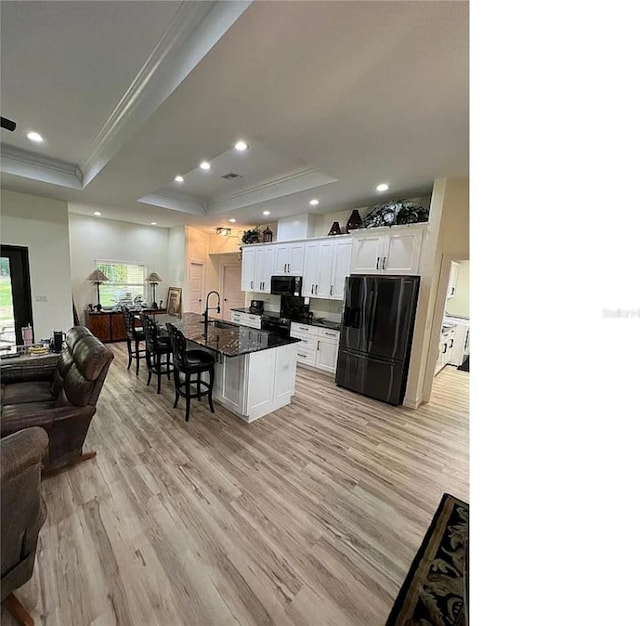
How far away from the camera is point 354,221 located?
4727 mm

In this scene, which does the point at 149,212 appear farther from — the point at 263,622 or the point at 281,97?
the point at 263,622

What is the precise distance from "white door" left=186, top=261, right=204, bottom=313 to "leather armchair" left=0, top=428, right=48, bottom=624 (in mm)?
6702

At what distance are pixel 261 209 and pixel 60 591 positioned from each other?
5.19m

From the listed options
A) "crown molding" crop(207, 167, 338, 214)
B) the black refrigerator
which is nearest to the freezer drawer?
the black refrigerator

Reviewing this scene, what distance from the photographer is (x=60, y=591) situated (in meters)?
1.45

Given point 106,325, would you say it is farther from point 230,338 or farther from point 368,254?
point 368,254

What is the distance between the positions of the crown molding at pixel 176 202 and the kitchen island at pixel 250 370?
121 inches

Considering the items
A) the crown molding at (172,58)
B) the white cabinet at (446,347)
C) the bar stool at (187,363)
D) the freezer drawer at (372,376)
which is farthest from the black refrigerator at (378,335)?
the crown molding at (172,58)

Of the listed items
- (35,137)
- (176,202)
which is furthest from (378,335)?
(35,137)

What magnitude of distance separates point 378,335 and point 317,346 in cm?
142

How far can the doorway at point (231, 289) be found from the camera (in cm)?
818

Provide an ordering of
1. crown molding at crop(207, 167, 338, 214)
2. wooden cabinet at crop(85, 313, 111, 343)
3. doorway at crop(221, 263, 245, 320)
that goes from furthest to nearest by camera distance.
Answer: doorway at crop(221, 263, 245, 320) → wooden cabinet at crop(85, 313, 111, 343) → crown molding at crop(207, 167, 338, 214)

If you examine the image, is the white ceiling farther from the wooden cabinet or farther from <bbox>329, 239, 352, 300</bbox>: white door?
the wooden cabinet

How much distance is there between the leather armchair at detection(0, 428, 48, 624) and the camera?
112 centimetres
